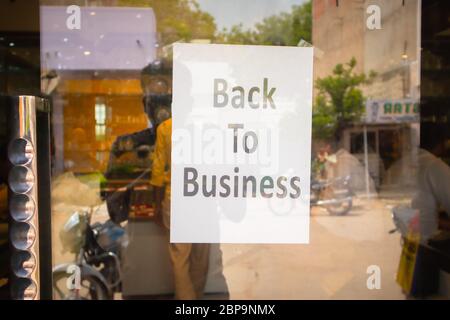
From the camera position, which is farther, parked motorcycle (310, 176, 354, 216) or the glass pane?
parked motorcycle (310, 176, 354, 216)

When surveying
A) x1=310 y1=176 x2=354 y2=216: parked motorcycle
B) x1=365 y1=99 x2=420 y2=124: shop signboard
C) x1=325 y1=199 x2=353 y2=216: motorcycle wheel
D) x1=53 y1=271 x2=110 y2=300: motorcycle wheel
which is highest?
x1=365 y1=99 x2=420 y2=124: shop signboard

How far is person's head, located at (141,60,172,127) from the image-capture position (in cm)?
224

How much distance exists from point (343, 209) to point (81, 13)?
168 centimetres

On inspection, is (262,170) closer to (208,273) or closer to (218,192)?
(218,192)

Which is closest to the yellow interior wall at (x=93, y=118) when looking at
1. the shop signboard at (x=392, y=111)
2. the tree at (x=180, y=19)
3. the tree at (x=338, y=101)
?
the tree at (x=180, y=19)

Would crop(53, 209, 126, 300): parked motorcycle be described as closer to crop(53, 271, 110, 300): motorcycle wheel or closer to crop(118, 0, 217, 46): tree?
crop(53, 271, 110, 300): motorcycle wheel

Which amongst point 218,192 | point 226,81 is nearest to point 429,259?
point 218,192

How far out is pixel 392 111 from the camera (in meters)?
2.34

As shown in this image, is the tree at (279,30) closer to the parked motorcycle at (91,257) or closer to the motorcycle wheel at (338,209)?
the motorcycle wheel at (338,209)

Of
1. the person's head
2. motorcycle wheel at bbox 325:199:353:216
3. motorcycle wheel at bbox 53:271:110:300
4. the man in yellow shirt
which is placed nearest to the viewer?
motorcycle wheel at bbox 53:271:110:300

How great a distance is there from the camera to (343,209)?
2482 millimetres

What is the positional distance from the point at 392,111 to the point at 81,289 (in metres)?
1.82

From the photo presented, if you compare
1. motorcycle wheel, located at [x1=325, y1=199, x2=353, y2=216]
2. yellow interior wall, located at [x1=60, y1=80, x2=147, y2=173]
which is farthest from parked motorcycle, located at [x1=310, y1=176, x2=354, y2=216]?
yellow interior wall, located at [x1=60, y1=80, x2=147, y2=173]

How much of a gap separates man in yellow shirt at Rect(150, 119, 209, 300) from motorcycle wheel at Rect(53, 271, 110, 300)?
40cm
